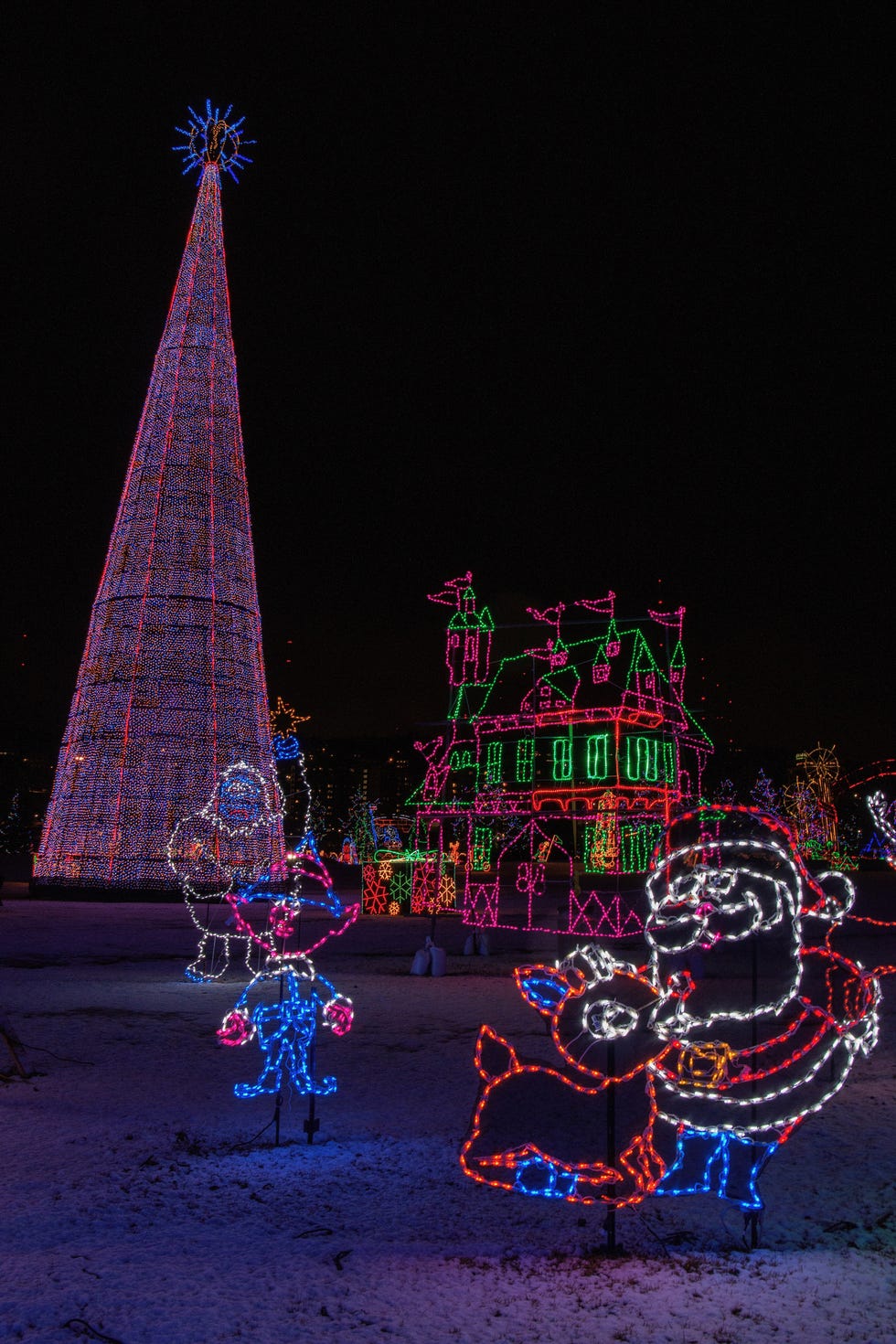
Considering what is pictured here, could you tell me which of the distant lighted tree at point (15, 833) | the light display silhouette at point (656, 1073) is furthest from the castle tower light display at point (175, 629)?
the distant lighted tree at point (15, 833)

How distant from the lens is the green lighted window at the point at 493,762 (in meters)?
21.9

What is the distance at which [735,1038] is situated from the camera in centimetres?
945

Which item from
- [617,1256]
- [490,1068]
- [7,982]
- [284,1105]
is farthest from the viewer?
[7,982]

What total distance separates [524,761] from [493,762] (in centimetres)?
68

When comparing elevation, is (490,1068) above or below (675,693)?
below

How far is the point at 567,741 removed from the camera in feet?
68.9

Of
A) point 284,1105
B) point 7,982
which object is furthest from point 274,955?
point 7,982

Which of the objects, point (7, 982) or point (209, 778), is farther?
point (209, 778)

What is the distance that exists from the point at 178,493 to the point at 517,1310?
18.2 m

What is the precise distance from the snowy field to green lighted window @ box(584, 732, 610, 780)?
11304 millimetres

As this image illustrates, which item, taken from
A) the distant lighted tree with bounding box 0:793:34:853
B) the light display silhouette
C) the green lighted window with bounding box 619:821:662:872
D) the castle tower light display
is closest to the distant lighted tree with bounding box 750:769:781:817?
the green lighted window with bounding box 619:821:662:872

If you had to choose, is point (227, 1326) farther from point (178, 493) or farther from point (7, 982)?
point (178, 493)

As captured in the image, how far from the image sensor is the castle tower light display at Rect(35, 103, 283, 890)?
1942cm

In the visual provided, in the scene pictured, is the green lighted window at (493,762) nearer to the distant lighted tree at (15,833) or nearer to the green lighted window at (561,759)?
the green lighted window at (561,759)
